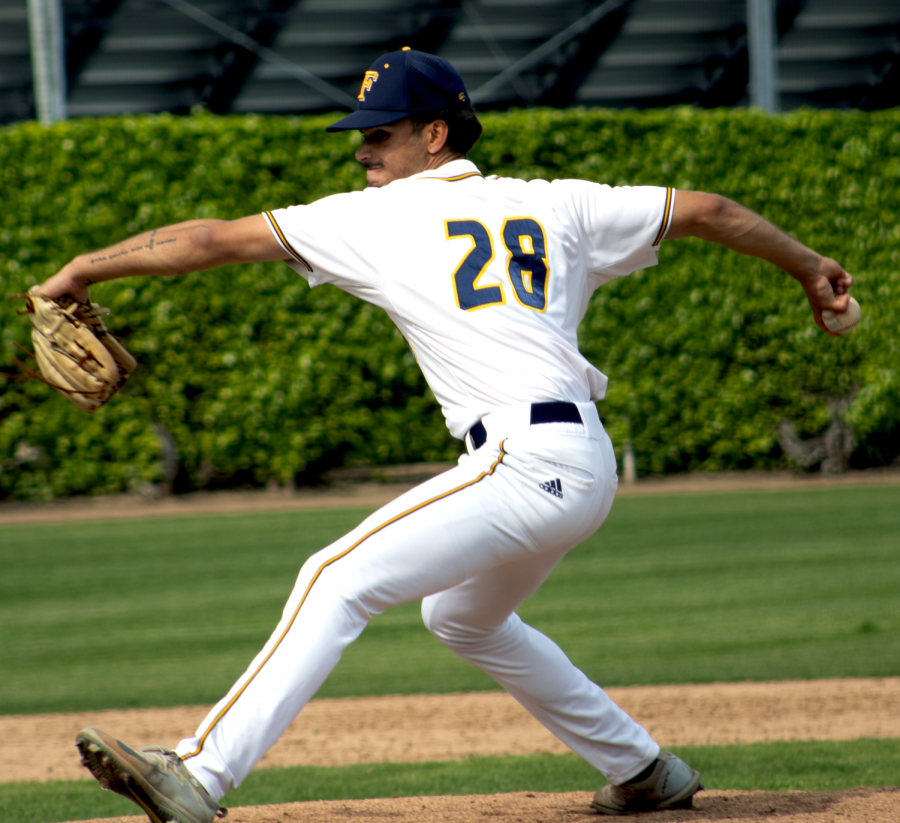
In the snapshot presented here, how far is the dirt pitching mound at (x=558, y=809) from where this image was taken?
3.03 m

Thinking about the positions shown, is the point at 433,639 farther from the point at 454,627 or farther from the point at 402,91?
the point at 402,91

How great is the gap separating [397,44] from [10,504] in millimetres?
8987

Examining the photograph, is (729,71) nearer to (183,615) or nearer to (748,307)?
(748,307)

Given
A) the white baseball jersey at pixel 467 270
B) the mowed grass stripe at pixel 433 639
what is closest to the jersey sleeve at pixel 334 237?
the white baseball jersey at pixel 467 270

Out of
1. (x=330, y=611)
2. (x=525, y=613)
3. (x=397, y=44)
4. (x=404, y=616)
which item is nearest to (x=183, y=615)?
(x=404, y=616)

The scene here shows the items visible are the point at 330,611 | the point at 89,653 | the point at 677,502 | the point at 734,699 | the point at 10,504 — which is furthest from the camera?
the point at 10,504

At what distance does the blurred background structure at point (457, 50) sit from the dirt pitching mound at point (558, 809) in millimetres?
13273

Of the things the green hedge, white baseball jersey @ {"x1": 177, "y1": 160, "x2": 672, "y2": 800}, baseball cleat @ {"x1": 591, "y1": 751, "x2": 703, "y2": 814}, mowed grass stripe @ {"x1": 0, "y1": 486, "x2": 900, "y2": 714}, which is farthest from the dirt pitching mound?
the green hedge

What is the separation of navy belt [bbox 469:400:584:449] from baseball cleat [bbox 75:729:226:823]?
1.01 metres

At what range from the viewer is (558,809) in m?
3.32

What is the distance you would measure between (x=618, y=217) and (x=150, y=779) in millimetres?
1746

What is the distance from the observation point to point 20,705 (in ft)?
18.7

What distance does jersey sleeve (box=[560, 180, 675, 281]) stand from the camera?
2.85 m

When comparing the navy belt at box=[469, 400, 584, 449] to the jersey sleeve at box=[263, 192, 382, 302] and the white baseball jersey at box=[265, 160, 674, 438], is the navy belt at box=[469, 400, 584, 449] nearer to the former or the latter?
the white baseball jersey at box=[265, 160, 674, 438]
